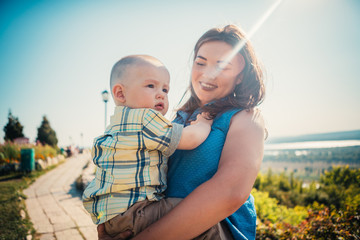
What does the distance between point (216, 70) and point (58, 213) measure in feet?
17.8

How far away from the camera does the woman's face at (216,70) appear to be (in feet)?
4.80

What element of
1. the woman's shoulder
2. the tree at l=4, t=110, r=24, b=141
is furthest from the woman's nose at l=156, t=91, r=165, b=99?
the tree at l=4, t=110, r=24, b=141

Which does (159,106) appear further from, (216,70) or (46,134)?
(46,134)

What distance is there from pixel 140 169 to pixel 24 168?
1170cm

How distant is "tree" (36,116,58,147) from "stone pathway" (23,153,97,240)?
2295 centimetres

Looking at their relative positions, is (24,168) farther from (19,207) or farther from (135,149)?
(135,149)

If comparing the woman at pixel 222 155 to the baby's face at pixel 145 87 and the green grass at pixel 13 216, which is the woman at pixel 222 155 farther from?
the green grass at pixel 13 216

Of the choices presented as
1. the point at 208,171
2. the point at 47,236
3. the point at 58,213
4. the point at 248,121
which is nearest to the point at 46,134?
the point at 58,213

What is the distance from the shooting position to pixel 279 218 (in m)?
4.26

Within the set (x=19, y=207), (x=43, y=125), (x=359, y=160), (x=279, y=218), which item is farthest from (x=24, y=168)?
(x=43, y=125)

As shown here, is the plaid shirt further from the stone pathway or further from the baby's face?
the stone pathway

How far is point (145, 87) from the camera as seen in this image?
4.53ft

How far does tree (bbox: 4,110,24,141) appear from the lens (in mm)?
29141

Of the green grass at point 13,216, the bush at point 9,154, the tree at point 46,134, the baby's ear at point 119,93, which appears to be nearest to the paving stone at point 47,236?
the green grass at point 13,216
